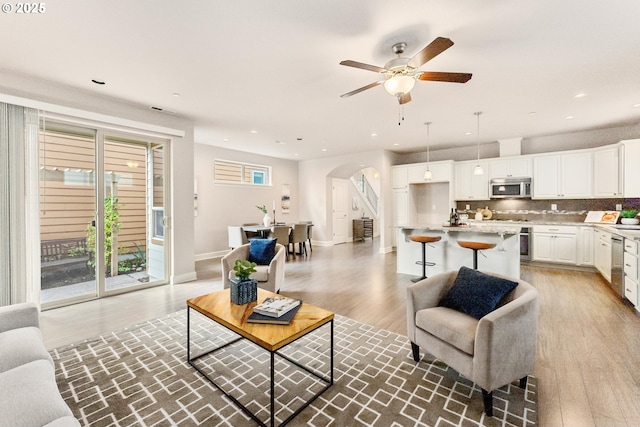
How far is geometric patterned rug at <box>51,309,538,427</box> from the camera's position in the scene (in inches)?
68.7

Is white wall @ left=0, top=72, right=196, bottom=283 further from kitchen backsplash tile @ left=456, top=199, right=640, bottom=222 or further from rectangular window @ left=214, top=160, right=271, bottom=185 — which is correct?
kitchen backsplash tile @ left=456, top=199, right=640, bottom=222

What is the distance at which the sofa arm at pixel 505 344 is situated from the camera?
1.70 metres

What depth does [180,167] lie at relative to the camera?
4.78 meters

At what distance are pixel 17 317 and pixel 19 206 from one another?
6.67 feet

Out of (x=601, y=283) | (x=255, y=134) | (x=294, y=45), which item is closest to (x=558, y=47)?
(x=294, y=45)

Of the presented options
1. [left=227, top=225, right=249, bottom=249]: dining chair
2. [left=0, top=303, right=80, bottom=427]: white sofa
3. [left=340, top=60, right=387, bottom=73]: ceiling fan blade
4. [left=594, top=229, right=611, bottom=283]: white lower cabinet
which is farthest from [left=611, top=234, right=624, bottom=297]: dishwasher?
[left=227, top=225, right=249, bottom=249]: dining chair

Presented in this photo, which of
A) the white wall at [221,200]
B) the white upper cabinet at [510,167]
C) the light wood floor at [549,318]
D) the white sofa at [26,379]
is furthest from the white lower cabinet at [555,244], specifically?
the white sofa at [26,379]

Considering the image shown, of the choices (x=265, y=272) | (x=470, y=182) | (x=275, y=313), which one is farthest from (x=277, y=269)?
(x=470, y=182)

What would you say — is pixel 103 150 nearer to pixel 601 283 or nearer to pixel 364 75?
pixel 364 75

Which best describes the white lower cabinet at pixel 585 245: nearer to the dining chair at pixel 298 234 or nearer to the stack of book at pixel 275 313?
the dining chair at pixel 298 234

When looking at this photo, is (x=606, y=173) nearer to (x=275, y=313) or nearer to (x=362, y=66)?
(x=362, y=66)

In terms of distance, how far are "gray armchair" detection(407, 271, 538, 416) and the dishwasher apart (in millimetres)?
2960

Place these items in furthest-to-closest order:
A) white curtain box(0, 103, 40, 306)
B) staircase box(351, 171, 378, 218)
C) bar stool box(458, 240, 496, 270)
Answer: staircase box(351, 171, 378, 218)
bar stool box(458, 240, 496, 270)
white curtain box(0, 103, 40, 306)

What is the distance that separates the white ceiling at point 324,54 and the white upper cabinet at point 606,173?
66cm
